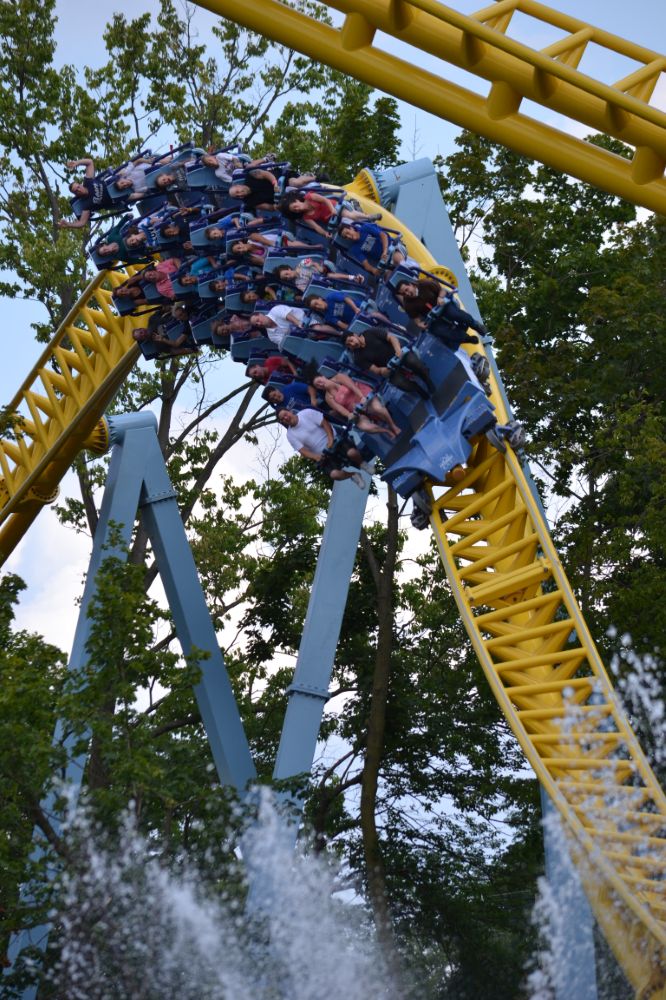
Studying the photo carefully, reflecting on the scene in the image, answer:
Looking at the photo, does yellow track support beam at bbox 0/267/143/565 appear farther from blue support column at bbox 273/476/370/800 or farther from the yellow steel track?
blue support column at bbox 273/476/370/800

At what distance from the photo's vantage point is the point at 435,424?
780 cm

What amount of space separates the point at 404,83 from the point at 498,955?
348 inches

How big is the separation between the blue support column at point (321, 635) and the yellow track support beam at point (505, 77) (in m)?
5.46

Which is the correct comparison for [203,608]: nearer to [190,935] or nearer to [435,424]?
[190,935]

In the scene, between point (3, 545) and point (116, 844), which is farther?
point (3, 545)

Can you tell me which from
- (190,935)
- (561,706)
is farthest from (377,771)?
(561,706)

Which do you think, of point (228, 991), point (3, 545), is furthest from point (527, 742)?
point (3, 545)

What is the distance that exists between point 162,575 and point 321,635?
168 cm

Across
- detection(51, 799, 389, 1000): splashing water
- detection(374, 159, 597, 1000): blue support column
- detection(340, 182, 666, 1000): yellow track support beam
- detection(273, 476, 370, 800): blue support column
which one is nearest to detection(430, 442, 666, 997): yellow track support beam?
detection(340, 182, 666, 1000): yellow track support beam

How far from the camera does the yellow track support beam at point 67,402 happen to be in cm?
1041

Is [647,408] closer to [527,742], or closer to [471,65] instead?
[527,742]

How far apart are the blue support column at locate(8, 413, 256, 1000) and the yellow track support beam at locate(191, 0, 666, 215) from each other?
564 centimetres

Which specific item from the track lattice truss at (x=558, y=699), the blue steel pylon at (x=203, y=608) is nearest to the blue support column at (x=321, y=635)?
the blue steel pylon at (x=203, y=608)

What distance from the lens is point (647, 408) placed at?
1188cm
